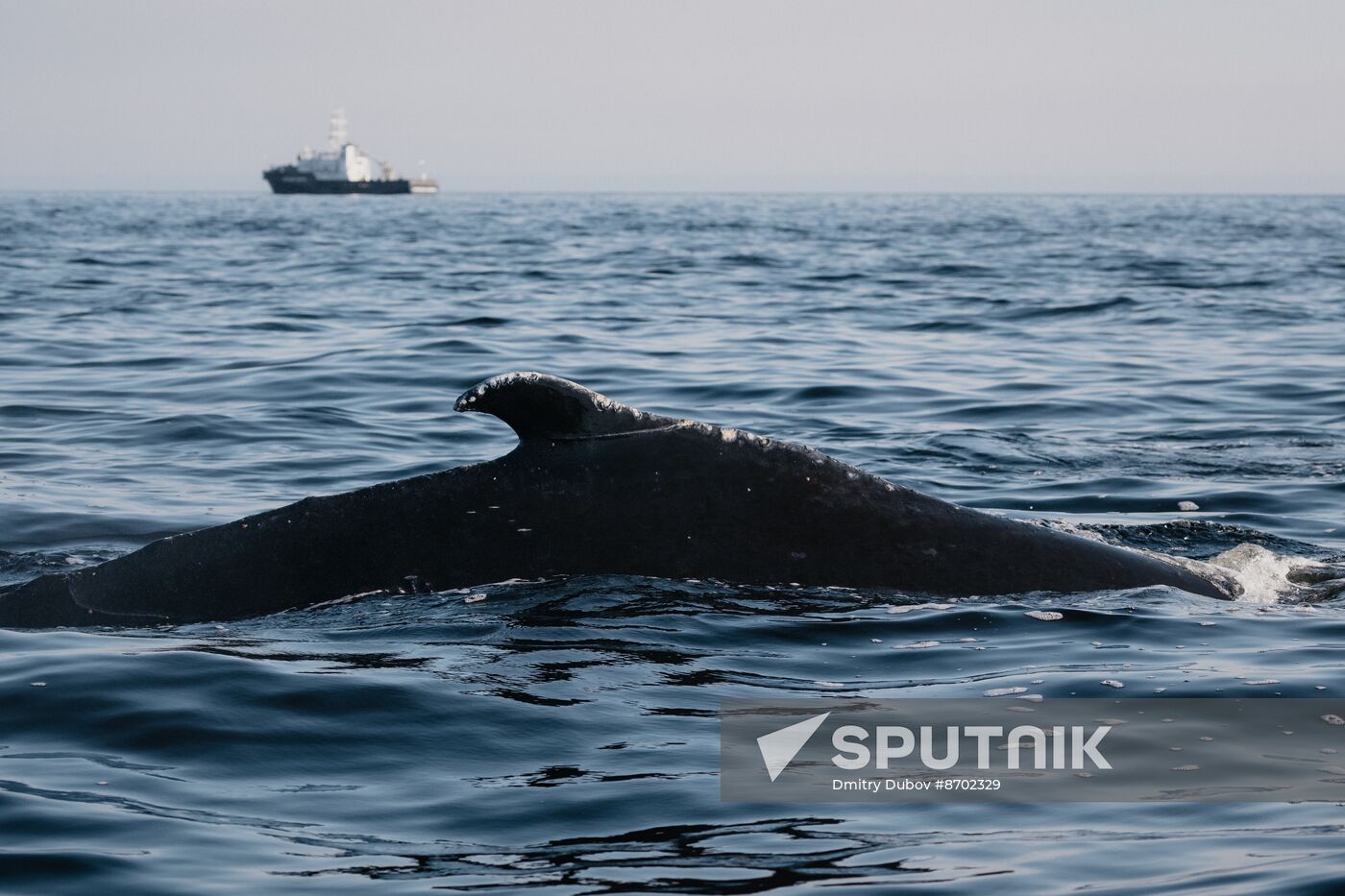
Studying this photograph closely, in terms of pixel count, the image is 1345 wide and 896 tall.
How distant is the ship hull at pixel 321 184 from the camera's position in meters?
166

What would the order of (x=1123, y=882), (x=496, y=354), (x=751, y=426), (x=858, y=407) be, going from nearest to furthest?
(x=1123, y=882) < (x=751, y=426) < (x=858, y=407) < (x=496, y=354)

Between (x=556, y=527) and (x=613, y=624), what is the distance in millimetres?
485

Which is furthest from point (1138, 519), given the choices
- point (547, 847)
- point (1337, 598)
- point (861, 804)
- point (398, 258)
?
point (398, 258)

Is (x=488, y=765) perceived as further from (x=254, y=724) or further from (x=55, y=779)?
(x=55, y=779)

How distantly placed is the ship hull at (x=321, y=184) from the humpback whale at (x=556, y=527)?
165 meters

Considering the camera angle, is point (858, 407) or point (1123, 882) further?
point (858, 407)

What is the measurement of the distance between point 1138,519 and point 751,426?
4.72 metres

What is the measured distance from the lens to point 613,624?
6.32 m

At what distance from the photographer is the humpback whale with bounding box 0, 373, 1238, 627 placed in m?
6.11

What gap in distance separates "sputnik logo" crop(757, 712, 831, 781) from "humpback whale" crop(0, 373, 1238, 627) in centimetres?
105

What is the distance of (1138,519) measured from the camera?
1024 centimetres
